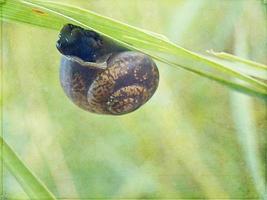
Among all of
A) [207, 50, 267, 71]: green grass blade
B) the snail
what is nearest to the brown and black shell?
the snail

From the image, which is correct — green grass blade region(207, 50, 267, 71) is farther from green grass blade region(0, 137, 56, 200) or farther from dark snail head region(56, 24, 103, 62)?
green grass blade region(0, 137, 56, 200)

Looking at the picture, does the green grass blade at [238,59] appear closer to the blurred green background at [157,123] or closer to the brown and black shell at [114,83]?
the blurred green background at [157,123]

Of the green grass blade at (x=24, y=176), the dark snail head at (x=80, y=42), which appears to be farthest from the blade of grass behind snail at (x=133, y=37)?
the green grass blade at (x=24, y=176)

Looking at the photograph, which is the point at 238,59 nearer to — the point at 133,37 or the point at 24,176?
the point at 133,37

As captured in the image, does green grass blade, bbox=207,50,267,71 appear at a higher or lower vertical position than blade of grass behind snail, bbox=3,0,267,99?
lower

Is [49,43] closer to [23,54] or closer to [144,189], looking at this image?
[23,54]

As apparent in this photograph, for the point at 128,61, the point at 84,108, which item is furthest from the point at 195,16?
the point at 84,108

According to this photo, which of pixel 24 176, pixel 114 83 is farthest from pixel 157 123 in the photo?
pixel 24 176

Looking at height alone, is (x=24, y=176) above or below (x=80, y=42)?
below
